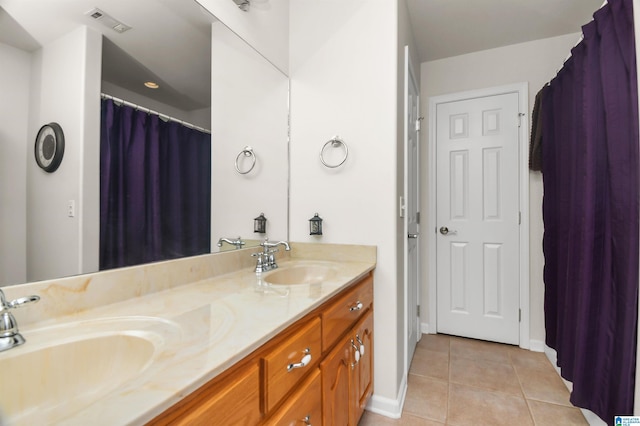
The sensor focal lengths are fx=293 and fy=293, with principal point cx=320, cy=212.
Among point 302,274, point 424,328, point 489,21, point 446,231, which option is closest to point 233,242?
point 302,274

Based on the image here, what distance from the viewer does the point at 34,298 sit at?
0.63 metres

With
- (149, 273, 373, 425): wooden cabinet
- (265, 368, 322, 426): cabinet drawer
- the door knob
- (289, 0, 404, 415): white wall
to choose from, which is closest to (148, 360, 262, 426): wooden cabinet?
(149, 273, 373, 425): wooden cabinet

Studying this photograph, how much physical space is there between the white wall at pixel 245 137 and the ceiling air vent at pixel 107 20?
0.44m

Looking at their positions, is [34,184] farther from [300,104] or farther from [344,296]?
[300,104]

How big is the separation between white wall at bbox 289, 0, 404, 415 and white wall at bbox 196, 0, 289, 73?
0.07 m

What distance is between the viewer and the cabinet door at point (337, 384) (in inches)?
40.1

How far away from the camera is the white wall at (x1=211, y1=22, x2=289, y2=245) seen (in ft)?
4.68

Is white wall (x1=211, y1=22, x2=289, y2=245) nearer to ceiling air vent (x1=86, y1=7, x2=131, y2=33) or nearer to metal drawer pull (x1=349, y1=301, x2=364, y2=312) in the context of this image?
ceiling air vent (x1=86, y1=7, x2=131, y2=33)

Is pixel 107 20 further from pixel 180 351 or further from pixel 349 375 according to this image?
pixel 349 375

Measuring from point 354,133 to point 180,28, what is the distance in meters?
0.97

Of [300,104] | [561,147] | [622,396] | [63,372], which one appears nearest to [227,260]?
[63,372]

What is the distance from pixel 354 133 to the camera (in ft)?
5.57

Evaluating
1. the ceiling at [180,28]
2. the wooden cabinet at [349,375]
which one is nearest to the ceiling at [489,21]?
the ceiling at [180,28]

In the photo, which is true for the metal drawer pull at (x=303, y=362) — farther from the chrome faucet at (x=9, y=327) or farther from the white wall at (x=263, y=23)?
the white wall at (x=263, y=23)
